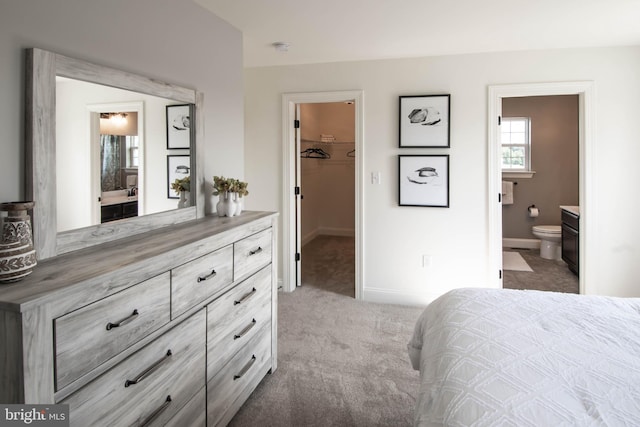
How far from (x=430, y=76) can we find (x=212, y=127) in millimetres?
2192

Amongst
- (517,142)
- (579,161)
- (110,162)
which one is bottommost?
(110,162)

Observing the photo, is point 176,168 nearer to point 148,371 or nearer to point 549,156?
point 148,371

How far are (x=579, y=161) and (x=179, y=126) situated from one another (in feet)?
10.7

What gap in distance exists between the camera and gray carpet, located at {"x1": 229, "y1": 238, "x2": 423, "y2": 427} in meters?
2.19

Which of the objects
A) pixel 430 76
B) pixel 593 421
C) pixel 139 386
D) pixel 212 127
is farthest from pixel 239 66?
pixel 593 421

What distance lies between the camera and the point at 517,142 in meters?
6.05

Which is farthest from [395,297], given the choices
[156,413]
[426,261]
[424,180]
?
[156,413]

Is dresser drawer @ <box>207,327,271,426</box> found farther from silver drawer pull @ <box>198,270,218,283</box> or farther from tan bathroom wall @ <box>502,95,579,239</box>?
tan bathroom wall @ <box>502,95,579,239</box>

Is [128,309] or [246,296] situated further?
[246,296]

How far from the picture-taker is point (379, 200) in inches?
157

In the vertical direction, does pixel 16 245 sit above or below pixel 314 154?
below

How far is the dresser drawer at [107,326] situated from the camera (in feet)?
3.71

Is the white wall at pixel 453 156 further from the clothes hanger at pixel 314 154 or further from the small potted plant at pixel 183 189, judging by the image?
the clothes hanger at pixel 314 154

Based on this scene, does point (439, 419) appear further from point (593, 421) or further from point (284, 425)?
point (284, 425)
